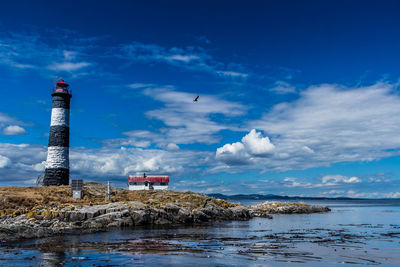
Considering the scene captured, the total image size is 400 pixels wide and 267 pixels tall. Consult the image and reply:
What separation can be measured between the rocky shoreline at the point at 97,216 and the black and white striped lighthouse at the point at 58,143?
747cm

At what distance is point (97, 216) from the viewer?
41.0 m

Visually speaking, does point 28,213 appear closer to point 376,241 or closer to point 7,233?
point 7,233

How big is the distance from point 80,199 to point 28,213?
39.9 feet

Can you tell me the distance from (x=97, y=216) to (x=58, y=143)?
19866 millimetres

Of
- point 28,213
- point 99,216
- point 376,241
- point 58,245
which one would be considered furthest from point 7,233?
point 376,241

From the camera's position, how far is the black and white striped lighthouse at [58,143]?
181 ft

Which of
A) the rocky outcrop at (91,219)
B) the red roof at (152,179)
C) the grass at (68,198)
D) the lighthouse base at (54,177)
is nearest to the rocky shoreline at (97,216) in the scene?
the rocky outcrop at (91,219)

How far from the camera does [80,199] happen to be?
5012 cm

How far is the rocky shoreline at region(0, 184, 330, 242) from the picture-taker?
32500mm

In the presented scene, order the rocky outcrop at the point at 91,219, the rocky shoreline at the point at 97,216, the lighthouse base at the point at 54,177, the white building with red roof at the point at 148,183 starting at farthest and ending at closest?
the white building with red roof at the point at 148,183
the lighthouse base at the point at 54,177
the rocky shoreline at the point at 97,216
the rocky outcrop at the point at 91,219

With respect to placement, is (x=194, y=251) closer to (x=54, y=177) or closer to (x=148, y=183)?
(x=54, y=177)

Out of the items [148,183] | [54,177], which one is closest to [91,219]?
[54,177]

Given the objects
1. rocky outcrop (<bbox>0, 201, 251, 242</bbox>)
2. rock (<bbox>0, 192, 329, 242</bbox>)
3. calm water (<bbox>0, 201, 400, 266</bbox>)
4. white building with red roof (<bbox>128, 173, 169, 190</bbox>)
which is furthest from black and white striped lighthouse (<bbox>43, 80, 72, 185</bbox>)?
calm water (<bbox>0, 201, 400, 266</bbox>)

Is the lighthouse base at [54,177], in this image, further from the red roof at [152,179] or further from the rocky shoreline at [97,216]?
the red roof at [152,179]
